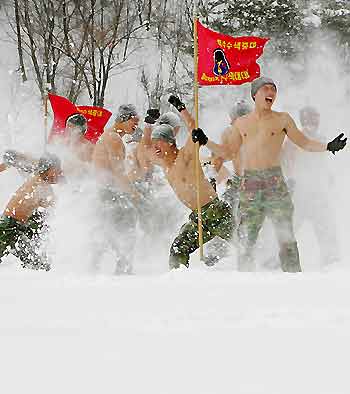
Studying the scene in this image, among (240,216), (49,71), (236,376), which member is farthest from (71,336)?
(49,71)

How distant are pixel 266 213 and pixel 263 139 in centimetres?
57

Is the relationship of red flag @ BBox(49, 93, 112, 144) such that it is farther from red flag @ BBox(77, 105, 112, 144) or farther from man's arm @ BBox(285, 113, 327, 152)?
man's arm @ BBox(285, 113, 327, 152)

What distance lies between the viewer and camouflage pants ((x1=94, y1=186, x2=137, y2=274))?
638 cm

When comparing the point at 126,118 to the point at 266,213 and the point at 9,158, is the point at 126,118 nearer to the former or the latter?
the point at 9,158

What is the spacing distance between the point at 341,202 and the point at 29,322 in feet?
15.7

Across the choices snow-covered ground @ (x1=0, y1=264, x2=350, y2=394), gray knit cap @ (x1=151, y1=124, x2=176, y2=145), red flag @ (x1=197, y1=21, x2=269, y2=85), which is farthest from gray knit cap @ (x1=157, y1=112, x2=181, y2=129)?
snow-covered ground @ (x1=0, y1=264, x2=350, y2=394)

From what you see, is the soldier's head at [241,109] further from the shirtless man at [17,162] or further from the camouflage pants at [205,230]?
the shirtless man at [17,162]

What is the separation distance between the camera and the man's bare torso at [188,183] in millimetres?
5750

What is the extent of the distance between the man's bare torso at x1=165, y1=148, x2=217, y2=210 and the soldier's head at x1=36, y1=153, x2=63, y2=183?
128cm

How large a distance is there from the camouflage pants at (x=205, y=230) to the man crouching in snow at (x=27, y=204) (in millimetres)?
1539

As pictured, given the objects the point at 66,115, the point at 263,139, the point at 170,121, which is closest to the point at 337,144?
the point at 263,139

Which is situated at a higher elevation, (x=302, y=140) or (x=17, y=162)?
(x=17, y=162)

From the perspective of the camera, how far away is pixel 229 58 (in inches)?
215

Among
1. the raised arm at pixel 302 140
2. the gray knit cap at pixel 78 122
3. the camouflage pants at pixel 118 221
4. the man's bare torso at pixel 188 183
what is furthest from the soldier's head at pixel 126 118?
the raised arm at pixel 302 140
